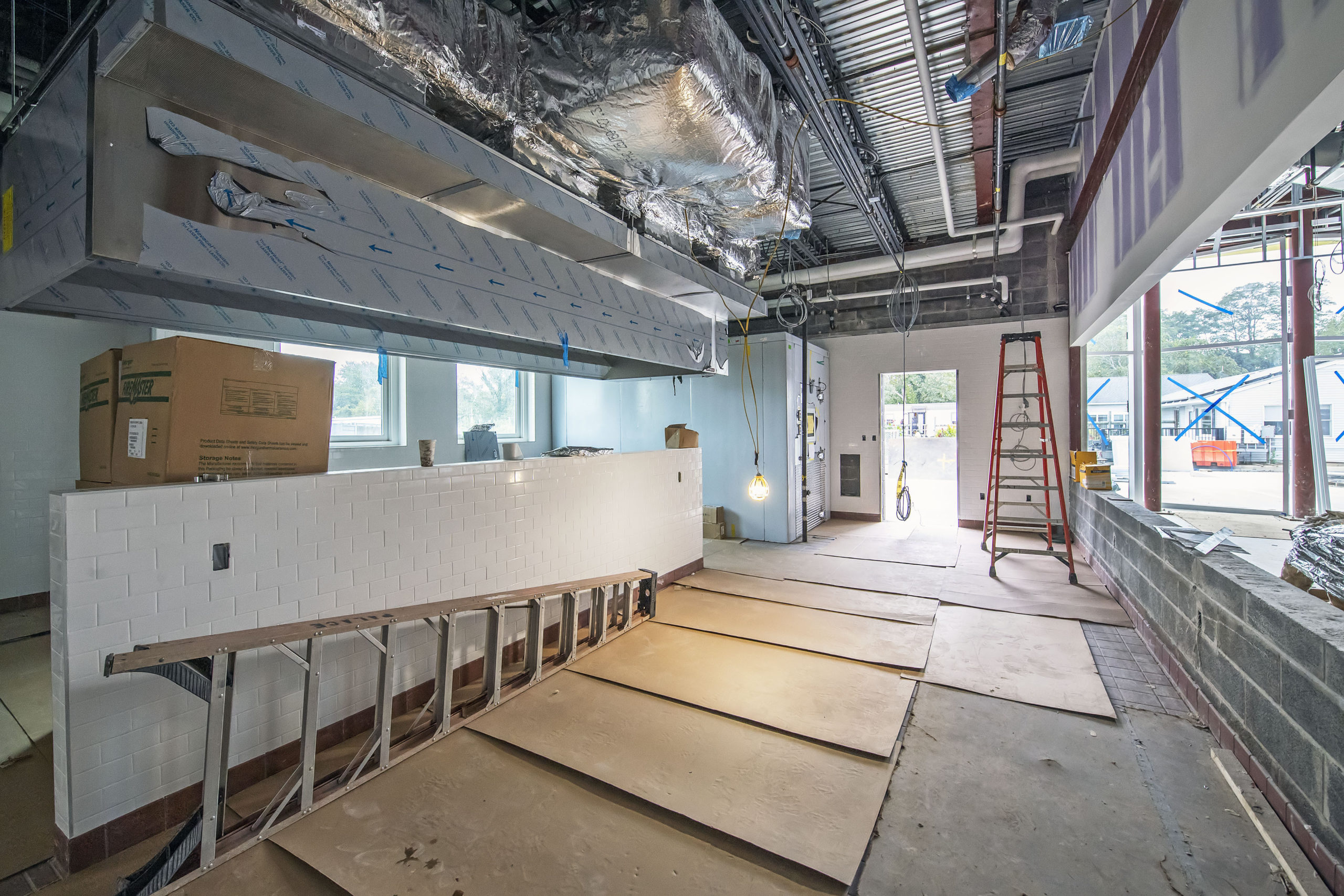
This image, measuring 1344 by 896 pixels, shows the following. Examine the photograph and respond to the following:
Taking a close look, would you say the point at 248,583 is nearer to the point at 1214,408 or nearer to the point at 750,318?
the point at 750,318

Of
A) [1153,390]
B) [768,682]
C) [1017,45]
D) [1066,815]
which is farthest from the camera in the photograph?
[1153,390]

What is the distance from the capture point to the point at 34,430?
161 inches

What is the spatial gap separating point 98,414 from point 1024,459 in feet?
25.6

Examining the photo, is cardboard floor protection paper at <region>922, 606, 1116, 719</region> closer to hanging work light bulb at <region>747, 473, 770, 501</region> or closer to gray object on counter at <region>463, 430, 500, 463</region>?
hanging work light bulb at <region>747, 473, 770, 501</region>

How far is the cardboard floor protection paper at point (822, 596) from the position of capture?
13.1ft

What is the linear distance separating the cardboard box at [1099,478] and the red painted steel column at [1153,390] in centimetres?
191

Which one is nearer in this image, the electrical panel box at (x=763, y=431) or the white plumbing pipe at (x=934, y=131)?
the white plumbing pipe at (x=934, y=131)

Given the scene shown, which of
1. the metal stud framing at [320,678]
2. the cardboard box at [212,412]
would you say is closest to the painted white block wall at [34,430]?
the cardboard box at [212,412]

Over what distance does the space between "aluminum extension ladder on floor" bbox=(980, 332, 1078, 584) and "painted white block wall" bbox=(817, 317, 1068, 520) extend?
0.17m

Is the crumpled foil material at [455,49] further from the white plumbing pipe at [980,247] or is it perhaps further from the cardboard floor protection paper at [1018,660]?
the white plumbing pipe at [980,247]

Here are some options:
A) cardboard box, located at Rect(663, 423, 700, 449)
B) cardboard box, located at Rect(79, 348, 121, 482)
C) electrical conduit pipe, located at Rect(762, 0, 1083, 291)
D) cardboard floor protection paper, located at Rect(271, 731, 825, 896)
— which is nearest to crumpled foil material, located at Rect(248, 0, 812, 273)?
cardboard box, located at Rect(79, 348, 121, 482)

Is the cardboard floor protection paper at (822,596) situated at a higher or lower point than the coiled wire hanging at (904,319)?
lower

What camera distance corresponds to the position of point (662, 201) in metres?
3.55

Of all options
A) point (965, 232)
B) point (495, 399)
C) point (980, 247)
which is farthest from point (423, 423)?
point (980, 247)
